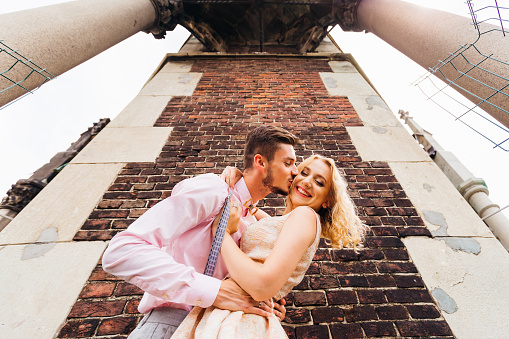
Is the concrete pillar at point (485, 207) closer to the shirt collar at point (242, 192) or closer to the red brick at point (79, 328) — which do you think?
the shirt collar at point (242, 192)

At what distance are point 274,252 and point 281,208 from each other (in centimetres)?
142

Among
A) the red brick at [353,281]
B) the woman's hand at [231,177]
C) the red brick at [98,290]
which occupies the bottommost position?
the red brick at [98,290]

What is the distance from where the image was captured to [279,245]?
1005 millimetres

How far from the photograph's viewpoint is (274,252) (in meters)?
0.98

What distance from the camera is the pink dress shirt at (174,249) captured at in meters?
0.85

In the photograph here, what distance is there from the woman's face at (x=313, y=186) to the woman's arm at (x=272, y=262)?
39 cm

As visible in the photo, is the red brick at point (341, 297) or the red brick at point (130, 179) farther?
the red brick at point (130, 179)

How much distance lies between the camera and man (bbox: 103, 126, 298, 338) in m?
0.85

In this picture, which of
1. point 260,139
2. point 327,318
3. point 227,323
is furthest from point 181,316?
point 327,318

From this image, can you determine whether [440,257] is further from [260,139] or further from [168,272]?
[168,272]

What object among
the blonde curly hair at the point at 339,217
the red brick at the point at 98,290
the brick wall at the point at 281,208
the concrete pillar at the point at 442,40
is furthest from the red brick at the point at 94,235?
the concrete pillar at the point at 442,40

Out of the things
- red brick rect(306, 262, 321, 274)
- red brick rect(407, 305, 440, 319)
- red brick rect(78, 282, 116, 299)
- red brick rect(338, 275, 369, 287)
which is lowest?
red brick rect(407, 305, 440, 319)

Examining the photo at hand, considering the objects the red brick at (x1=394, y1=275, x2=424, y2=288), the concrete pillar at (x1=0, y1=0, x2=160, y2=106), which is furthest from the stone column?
the red brick at (x1=394, y1=275, x2=424, y2=288)

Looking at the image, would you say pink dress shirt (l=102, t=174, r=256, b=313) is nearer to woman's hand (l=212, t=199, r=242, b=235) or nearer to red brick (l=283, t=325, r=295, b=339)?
woman's hand (l=212, t=199, r=242, b=235)
